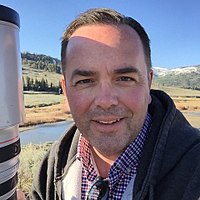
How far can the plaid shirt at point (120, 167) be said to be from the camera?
1.16 meters

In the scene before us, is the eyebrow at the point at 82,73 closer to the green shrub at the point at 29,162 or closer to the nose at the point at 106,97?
the nose at the point at 106,97

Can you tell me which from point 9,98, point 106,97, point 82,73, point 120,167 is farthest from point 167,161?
point 9,98

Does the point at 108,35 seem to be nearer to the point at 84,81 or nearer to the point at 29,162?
the point at 84,81

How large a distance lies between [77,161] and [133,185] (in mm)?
271

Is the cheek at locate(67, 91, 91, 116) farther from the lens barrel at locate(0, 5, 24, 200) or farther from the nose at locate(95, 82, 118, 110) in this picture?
the lens barrel at locate(0, 5, 24, 200)

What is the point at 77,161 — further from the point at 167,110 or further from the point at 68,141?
the point at 167,110

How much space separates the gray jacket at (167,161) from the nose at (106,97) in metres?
0.19

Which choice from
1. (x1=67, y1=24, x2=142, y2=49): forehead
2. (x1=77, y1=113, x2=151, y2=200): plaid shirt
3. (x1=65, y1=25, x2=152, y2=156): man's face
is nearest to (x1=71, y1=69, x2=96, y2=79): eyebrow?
Result: (x1=65, y1=25, x2=152, y2=156): man's face

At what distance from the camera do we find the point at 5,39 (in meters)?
0.80

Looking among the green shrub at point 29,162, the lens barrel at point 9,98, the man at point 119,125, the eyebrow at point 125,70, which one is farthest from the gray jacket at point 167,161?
the green shrub at point 29,162

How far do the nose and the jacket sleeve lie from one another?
40 centimetres

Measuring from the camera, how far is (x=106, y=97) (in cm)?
110

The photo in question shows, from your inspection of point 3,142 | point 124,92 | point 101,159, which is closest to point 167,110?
point 124,92

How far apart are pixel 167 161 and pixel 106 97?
0.88 ft
